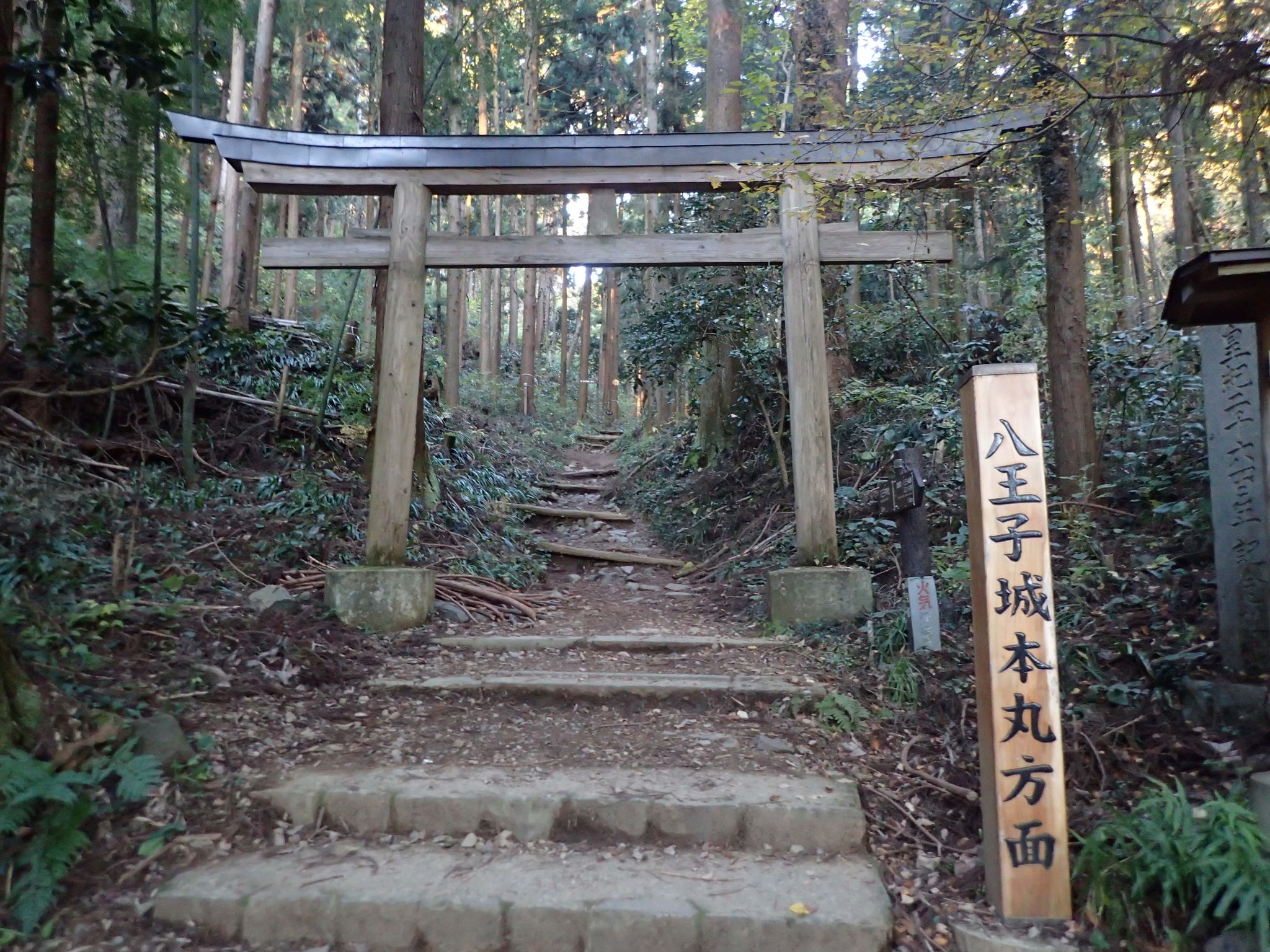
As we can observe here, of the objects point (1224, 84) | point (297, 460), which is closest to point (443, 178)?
point (297, 460)

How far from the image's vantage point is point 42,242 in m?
6.63

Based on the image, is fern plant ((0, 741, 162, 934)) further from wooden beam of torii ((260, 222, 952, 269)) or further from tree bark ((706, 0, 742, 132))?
tree bark ((706, 0, 742, 132))

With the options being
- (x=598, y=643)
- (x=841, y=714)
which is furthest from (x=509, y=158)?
(x=841, y=714)

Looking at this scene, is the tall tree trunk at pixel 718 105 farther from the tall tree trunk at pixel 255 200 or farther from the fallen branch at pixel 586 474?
the tall tree trunk at pixel 255 200

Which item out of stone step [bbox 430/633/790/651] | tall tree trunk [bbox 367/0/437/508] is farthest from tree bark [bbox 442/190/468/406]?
stone step [bbox 430/633/790/651]

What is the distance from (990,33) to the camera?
174 inches

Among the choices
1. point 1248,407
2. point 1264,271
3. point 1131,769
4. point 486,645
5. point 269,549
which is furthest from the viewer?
Answer: point 269,549

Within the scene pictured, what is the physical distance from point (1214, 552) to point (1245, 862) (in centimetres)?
193

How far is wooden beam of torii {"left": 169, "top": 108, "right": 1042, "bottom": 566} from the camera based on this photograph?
240 inches

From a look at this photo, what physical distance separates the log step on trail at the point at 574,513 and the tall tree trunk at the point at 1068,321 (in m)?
6.26

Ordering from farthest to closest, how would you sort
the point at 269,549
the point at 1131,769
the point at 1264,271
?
the point at 269,549 < the point at 1131,769 < the point at 1264,271

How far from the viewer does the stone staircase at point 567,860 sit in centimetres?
309

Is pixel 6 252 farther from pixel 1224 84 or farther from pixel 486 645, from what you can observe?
pixel 1224 84

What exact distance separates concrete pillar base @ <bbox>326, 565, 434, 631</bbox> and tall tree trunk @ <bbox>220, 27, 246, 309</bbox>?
7018 millimetres
